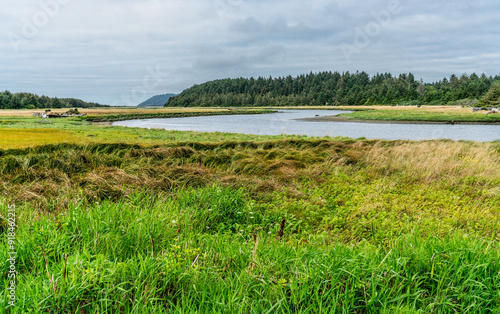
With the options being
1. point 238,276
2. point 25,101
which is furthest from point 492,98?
point 25,101

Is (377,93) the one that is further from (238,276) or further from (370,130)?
(238,276)

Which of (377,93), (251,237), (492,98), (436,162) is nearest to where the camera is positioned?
(251,237)

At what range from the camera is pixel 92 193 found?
7.13m

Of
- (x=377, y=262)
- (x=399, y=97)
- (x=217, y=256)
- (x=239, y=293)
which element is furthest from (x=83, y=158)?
(x=399, y=97)

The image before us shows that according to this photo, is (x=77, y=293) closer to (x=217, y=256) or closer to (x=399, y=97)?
(x=217, y=256)

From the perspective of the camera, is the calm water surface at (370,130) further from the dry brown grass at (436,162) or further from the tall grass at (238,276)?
the tall grass at (238,276)

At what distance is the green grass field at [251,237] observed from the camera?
3369 millimetres

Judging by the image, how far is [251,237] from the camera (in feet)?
17.8

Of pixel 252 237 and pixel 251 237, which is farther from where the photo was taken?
pixel 251 237

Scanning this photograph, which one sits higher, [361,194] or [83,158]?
[83,158]

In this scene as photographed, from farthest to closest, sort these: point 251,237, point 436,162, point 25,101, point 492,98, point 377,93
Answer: point 377,93, point 25,101, point 492,98, point 436,162, point 251,237

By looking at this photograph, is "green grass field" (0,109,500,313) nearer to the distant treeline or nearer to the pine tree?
the pine tree

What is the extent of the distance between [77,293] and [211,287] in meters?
1.35

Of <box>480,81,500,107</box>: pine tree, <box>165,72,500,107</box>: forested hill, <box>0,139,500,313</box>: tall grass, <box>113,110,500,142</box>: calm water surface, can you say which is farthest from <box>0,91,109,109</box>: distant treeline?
<box>480,81,500,107</box>: pine tree
